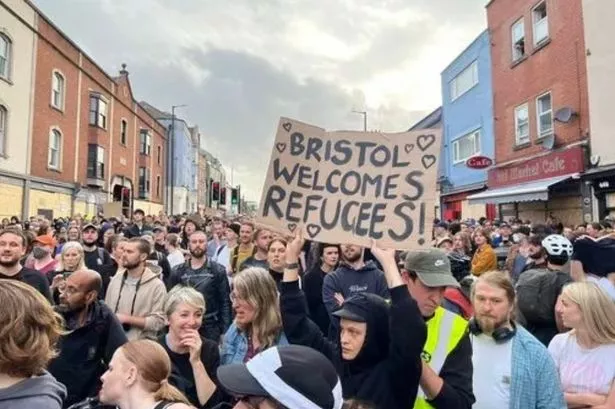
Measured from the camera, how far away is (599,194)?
14.4 meters

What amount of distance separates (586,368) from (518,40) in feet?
61.2

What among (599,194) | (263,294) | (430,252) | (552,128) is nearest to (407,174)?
(430,252)

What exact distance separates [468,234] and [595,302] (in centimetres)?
784

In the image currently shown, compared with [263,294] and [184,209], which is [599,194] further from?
[184,209]

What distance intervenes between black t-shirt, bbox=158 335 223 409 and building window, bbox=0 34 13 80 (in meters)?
21.4

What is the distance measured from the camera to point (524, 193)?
16469 mm

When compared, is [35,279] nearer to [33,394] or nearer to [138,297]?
[138,297]

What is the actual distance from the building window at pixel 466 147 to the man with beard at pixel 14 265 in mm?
21656

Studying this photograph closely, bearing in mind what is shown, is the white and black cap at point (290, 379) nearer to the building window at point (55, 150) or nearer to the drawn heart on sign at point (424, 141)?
the drawn heart on sign at point (424, 141)

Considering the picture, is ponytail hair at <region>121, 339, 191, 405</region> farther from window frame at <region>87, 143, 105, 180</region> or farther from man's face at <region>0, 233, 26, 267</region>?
window frame at <region>87, 143, 105, 180</region>

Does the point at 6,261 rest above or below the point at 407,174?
below

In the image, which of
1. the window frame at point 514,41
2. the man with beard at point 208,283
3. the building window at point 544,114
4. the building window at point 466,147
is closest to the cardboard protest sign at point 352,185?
the man with beard at point 208,283

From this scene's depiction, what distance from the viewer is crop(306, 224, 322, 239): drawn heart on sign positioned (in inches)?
134

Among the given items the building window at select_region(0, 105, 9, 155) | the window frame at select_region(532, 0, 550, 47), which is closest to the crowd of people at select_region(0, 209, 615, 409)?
the window frame at select_region(532, 0, 550, 47)
